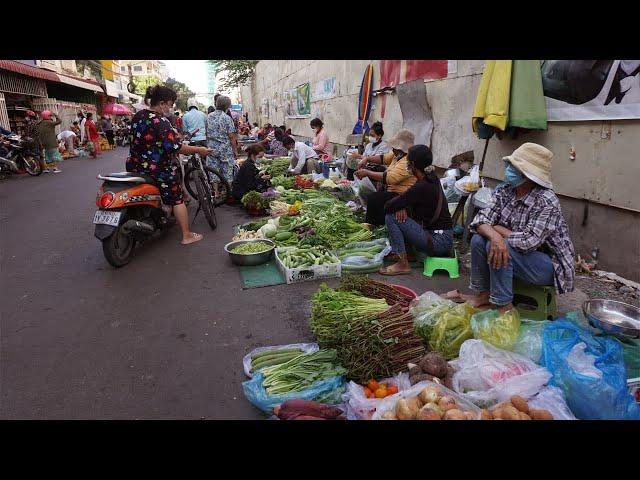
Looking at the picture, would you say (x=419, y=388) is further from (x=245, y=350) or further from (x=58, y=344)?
(x=58, y=344)

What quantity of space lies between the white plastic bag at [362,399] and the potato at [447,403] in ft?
0.82

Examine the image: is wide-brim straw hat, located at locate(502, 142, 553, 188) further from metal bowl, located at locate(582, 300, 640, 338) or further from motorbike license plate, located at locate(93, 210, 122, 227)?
motorbike license plate, located at locate(93, 210, 122, 227)

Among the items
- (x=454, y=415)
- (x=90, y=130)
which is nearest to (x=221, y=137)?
(x=454, y=415)

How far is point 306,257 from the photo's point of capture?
16.1 feet

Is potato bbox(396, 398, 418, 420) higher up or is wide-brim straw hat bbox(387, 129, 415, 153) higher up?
wide-brim straw hat bbox(387, 129, 415, 153)

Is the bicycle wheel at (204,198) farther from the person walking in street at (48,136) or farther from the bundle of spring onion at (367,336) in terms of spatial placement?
the person walking in street at (48,136)

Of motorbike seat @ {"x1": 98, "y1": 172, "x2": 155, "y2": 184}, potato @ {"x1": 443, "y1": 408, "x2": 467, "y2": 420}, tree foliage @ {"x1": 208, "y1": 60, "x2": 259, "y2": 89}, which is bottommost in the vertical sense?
potato @ {"x1": 443, "y1": 408, "x2": 467, "y2": 420}

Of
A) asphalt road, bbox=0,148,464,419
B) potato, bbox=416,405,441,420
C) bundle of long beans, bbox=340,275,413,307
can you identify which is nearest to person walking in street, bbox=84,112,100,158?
asphalt road, bbox=0,148,464,419

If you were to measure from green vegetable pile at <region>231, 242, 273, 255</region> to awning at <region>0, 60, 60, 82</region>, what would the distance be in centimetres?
1552

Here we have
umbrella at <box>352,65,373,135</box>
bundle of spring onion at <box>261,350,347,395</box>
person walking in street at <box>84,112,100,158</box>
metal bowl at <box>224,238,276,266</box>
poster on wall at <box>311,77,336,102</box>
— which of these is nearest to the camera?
bundle of spring onion at <box>261,350,347,395</box>

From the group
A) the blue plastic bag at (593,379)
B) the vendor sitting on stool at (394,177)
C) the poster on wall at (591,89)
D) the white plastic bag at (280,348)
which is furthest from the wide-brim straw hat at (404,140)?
the blue plastic bag at (593,379)

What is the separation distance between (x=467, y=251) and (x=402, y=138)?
168 cm

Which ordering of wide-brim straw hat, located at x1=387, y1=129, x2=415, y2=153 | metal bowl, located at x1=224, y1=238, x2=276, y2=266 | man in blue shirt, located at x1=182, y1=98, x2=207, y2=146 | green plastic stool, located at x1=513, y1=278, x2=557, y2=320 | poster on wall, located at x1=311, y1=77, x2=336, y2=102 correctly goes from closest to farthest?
green plastic stool, located at x1=513, y1=278, x2=557, y2=320 < metal bowl, located at x1=224, y1=238, x2=276, y2=266 < wide-brim straw hat, located at x1=387, y1=129, x2=415, y2=153 < man in blue shirt, located at x1=182, y1=98, x2=207, y2=146 < poster on wall, located at x1=311, y1=77, x2=336, y2=102

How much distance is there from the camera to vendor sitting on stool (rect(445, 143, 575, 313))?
3.04 metres
